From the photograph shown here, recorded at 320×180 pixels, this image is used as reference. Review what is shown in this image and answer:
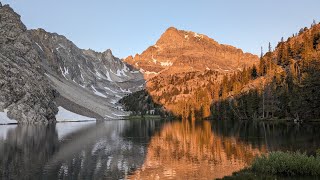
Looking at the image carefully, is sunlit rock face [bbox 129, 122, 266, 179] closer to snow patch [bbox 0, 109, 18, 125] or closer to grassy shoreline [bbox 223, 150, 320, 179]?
grassy shoreline [bbox 223, 150, 320, 179]

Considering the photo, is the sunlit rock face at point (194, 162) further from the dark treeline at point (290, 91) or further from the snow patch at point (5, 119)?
the snow patch at point (5, 119)

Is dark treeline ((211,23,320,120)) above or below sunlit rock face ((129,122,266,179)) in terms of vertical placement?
above

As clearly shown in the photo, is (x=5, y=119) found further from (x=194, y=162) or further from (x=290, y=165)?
(x=290, y=165)

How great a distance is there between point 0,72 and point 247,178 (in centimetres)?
19128

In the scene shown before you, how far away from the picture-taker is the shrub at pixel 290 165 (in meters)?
31.4

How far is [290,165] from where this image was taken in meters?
32.0

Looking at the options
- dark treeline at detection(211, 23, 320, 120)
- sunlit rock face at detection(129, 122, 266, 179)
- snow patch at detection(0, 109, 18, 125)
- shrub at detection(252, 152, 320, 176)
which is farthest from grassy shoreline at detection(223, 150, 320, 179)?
snow patch at detection(0, 109, 18, 125)

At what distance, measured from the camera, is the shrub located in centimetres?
3136

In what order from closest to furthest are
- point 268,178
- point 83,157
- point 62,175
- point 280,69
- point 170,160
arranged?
1. point 268,178
2. point 62,175
3. point 170,160
4. point 83,157
5. point 280,69

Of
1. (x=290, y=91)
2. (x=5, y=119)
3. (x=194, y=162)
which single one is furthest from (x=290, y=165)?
(x=5, y=119)

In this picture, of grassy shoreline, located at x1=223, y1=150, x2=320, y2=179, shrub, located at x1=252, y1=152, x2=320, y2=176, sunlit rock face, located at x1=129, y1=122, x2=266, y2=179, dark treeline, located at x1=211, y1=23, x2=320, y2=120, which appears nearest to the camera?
grassy shoreline, located at x1=223, y1=150, x2=320, y2=179

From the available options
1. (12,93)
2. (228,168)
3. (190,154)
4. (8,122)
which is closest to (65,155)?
(190,154)

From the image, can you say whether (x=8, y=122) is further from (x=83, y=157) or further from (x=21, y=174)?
(x=21, y=174)

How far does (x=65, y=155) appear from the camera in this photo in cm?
5634
